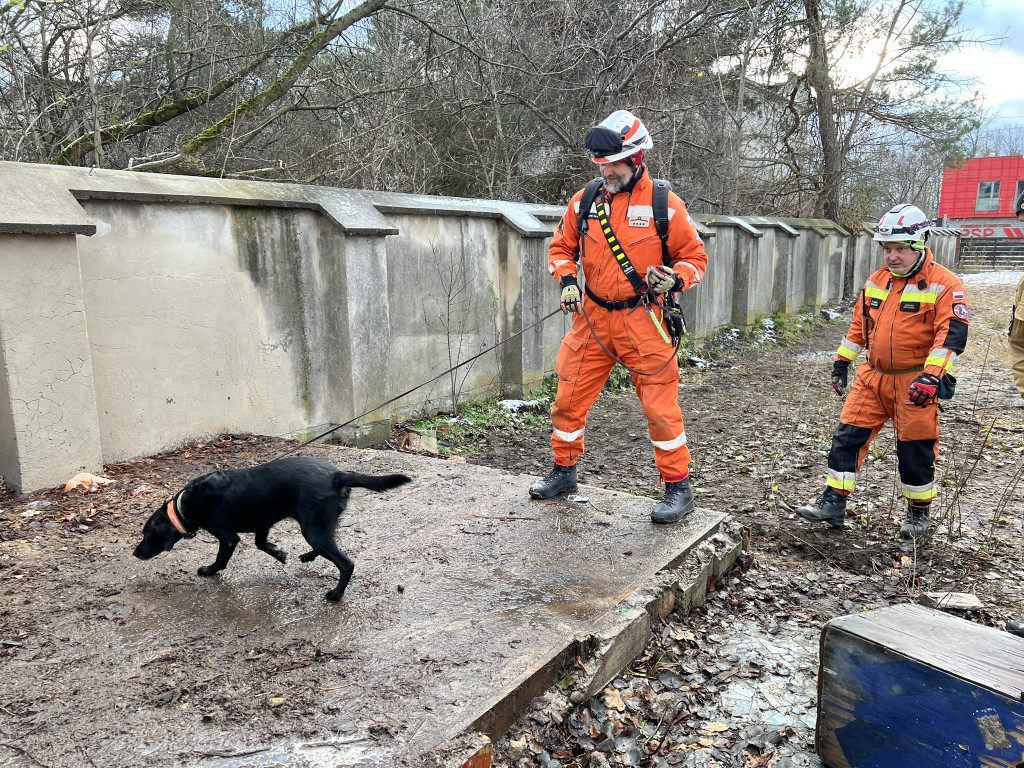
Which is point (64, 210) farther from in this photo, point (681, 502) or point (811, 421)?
point (811, 421)

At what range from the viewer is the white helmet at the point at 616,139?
4.03m

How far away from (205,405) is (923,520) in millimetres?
5281

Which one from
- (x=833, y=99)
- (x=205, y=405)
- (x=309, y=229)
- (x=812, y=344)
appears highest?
(x=833, y=99)

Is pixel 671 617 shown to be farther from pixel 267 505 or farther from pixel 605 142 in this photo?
pixel 605 142

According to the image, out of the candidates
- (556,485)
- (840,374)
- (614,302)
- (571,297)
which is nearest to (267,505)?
(556,485)

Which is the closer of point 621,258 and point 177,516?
point 177,516

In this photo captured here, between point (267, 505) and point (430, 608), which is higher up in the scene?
point (267, 505)

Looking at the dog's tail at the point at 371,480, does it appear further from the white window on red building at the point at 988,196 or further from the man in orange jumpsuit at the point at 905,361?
the white window on red building at the point at 988,196

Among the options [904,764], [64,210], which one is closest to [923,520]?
[904,764]

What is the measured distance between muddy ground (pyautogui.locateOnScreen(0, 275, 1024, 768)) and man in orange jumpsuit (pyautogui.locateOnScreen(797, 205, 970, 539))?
0.21 metres

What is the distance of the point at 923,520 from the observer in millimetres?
4793

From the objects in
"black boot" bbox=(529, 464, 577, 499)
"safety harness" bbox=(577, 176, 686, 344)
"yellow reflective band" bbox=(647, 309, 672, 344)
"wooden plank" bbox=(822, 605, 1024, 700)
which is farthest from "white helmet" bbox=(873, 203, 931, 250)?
"wooden plank" bbox=(822, 605, 1024, 700)

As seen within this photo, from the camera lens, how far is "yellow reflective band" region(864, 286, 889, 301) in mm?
4769

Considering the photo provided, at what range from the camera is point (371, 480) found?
119 inches
